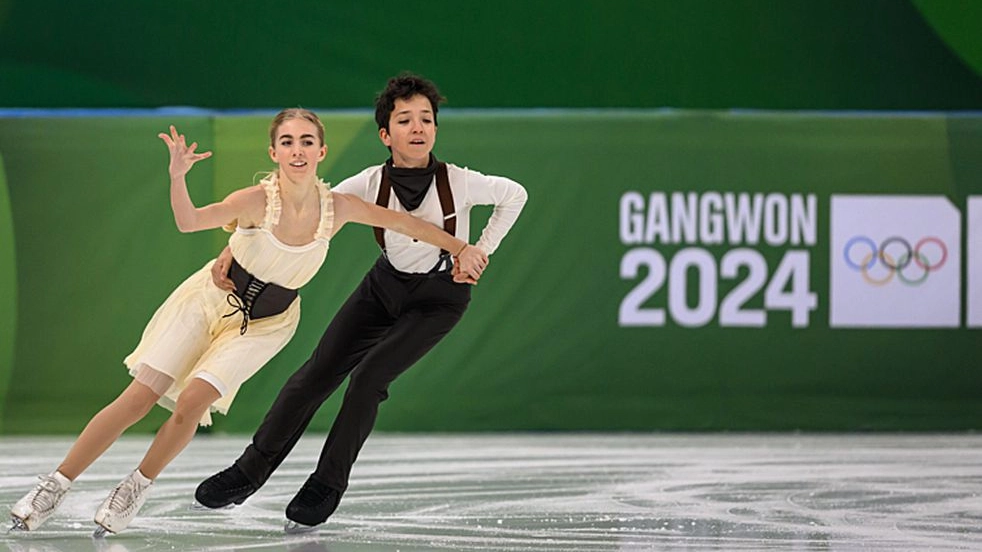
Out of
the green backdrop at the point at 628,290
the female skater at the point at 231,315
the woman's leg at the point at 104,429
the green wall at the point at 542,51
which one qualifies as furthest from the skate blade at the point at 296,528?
the green wall at the point at 542,51

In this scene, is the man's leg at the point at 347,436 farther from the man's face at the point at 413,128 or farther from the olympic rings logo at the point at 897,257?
the olympic rings logo at the point at 897,257

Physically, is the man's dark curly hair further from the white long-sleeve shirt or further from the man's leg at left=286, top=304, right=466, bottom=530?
the man's leg at left=286, top=304, right=466, bottom=530

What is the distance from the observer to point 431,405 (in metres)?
8.55

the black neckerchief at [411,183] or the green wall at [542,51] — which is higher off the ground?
the green wall at [542,51]

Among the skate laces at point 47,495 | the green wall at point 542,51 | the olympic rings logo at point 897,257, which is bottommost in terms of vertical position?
the skate laces at point 47,495

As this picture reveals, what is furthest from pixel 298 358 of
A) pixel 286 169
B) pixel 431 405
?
pixel 286 169

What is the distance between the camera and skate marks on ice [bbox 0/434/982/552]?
5.07m

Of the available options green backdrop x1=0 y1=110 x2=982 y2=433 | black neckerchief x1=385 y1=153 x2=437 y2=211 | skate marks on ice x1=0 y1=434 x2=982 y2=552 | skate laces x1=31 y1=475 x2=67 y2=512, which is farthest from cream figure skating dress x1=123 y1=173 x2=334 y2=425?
green backdrop x1=0 y1=110 x2=982 y2=433

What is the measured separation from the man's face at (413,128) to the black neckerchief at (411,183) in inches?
1.9

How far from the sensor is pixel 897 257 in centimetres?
856

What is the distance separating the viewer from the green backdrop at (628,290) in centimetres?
850

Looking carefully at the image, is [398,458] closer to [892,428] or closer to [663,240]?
[663,240]

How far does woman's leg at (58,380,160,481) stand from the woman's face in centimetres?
81

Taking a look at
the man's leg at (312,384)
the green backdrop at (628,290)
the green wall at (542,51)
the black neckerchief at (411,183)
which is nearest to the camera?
the man's leg at (312,384)
